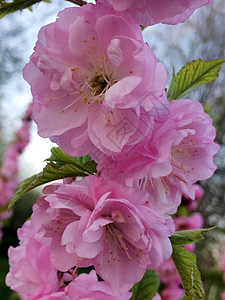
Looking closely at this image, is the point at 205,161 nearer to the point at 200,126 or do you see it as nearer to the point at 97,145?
the point at 200,126

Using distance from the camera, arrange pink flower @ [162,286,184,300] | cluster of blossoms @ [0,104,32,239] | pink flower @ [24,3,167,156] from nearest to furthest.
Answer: pink flower @ [24,3,167,156], pink flower @ [162,286,184,300], cluster of blossoms @ [0,104,32,239]

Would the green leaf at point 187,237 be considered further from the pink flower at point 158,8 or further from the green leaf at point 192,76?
the pink flower at point 158,8

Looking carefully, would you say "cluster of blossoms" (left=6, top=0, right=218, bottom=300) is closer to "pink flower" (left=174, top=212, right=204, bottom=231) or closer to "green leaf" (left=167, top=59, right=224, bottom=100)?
"green leaf" (left=167, top=59, right=224, bottom=100)

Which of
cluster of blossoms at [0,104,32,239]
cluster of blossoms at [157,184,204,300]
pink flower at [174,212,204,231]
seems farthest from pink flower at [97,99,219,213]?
cluster of blossoms at [0,104,32,239]

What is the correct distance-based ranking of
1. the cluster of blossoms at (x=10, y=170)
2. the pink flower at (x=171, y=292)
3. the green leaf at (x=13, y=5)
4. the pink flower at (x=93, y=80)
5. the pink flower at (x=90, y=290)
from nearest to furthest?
the pink flower at (x=93, y=80)
the pink flower at (x=90, y=290)
the green leaf at (x=13, y=5)
the pink flower at (x=171, y=292)
the cluster of blossoms at (x=10, y=170)

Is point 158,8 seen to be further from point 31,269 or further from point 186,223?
point 186,223

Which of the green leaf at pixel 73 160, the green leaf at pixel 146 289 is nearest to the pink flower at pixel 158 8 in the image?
the green leaf at pixel 73 160

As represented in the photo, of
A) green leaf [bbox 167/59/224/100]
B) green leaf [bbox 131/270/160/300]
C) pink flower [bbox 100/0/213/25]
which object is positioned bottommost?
green leaf [bbox 131/270/160/300]
